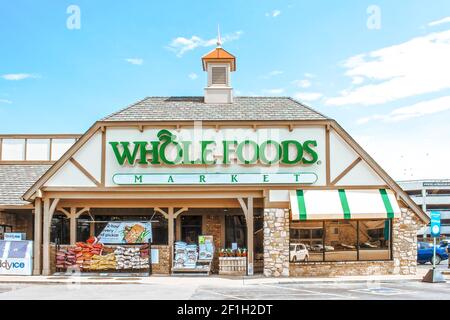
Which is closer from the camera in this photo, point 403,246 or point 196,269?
point 196,269

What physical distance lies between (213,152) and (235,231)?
5507 mm

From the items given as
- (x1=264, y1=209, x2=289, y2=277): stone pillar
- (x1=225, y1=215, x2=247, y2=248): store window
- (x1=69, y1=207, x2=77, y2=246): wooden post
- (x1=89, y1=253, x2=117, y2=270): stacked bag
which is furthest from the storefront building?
(x1=225, y1=215, x2=247, y2=248): store window

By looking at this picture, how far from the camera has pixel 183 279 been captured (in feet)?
70.5

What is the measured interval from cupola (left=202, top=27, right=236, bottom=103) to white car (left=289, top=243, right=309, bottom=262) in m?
6.62

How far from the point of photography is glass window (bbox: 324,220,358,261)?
76.3 ft

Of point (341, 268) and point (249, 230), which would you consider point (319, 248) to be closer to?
point (341, 268)

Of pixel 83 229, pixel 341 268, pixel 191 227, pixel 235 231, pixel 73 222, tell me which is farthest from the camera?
pixel 191 227

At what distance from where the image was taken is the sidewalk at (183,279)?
67.6ft

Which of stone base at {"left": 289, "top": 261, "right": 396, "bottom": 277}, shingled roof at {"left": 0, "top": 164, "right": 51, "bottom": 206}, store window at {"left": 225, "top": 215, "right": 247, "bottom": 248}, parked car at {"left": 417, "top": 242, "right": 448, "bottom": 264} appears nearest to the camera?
stone base at {"left": 289, "top": 261, "right": 396, "bottom": 277}

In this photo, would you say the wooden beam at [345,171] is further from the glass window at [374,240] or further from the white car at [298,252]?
the white car at [298,252]

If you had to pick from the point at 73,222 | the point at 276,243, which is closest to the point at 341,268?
the point at 276,243

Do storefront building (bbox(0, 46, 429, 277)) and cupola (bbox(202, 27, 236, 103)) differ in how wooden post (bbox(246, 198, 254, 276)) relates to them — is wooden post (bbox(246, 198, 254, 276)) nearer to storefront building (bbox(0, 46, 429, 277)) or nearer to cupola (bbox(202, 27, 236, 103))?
storefront building (bbox(0, 46, 429, 277))

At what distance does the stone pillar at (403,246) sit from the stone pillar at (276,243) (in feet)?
13.1

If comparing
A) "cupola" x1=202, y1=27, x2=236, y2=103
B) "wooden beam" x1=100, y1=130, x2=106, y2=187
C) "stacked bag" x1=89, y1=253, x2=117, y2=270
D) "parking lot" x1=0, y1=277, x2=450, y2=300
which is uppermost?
"cupola" x1=202, y1=27, x2=236, y2=103
